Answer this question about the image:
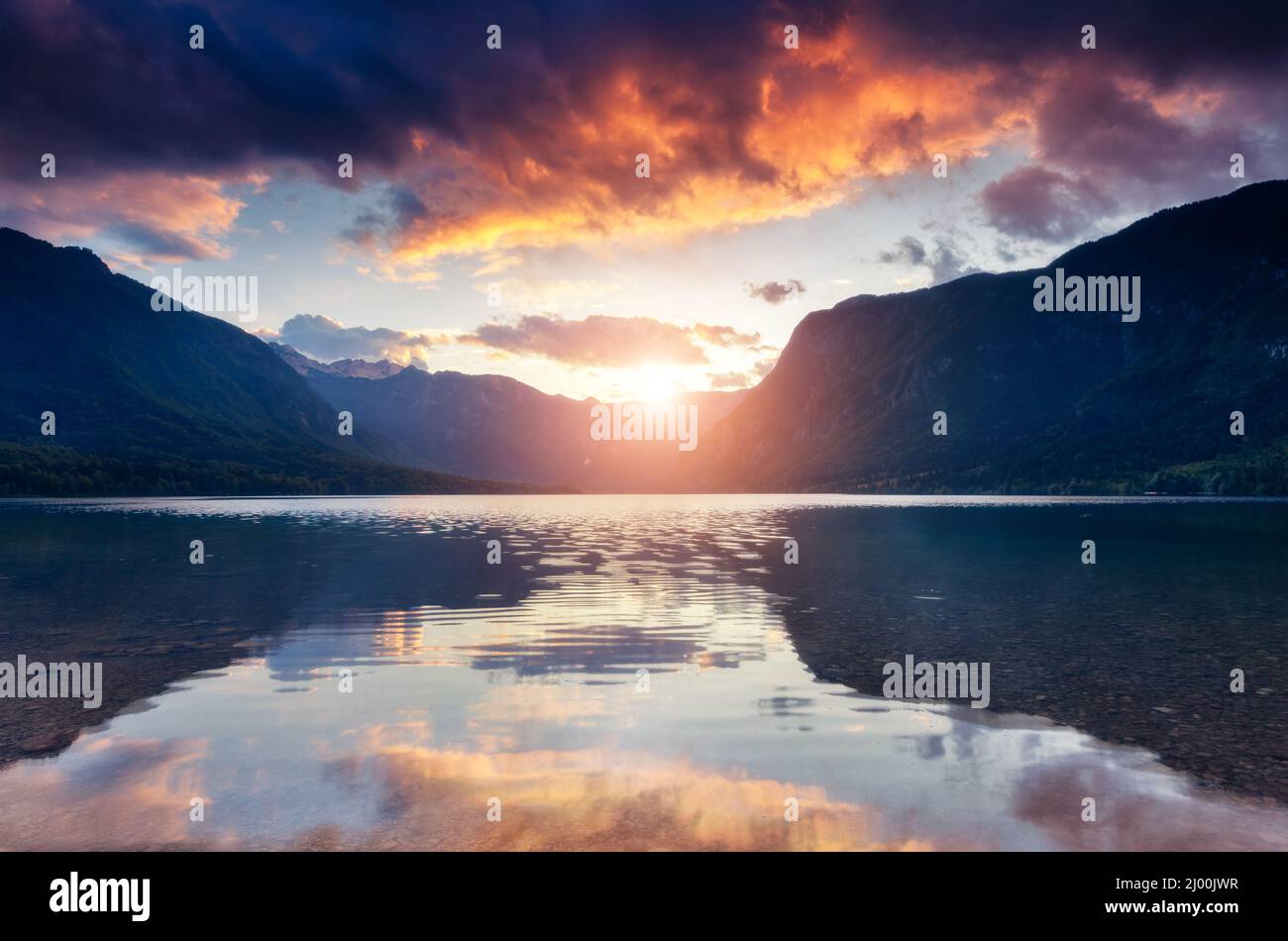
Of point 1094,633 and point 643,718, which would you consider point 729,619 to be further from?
point 643,718

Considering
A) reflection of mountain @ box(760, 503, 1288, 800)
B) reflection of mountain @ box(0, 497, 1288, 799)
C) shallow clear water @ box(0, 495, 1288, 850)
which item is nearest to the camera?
shallow clear water @ box(0, 495, 1288, 850)

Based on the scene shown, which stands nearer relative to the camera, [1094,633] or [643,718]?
[643,718]

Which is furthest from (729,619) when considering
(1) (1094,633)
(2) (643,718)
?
(2) (643,718)

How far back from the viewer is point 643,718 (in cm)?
1712

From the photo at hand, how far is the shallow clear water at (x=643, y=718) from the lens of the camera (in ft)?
37.2

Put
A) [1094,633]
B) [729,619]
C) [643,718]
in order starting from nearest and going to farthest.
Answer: [643,718]
[1094,633]
[729,619]

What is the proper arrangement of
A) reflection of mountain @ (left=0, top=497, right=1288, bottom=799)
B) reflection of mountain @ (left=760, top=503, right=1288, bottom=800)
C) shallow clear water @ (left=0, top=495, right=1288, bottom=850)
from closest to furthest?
shallow clear water @ (left=0, top=495, right=1288, bottom=850) → reflection of mountain @ (left=760, top=503, right=1288, bottom=800) → reflection of mountain @ (left=0, top=497, right=1288, bottom=799)

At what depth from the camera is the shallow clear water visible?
447 inches

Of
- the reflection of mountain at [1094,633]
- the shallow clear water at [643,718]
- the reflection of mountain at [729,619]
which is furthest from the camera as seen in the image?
the reflection of mountain at [729,619]

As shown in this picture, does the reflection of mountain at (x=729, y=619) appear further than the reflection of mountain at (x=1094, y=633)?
Yes

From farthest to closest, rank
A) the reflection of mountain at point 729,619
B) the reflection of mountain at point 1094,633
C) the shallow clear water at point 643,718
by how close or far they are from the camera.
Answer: the reflection of mountain at point 729,619, the reflection of mountain at point 1094,633, the shallow clear water at point 643,718

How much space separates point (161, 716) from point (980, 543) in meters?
68.3
